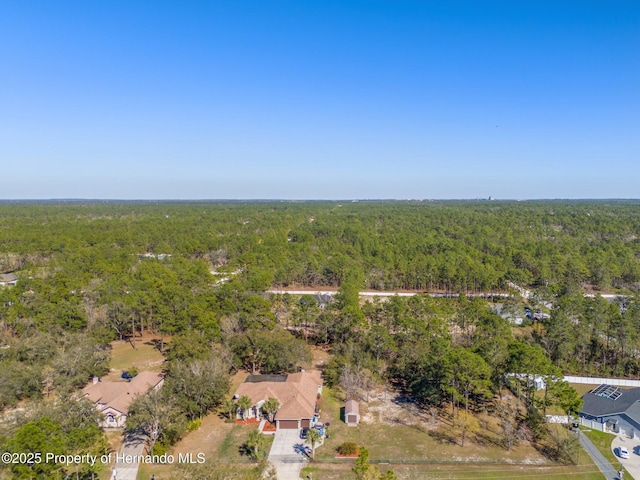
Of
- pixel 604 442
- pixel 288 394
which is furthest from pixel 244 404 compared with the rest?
pixel 604 442

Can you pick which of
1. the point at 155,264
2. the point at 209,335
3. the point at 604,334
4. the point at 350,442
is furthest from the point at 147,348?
the point at 604,334

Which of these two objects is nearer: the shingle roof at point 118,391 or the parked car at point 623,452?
the parked car at point 623,452

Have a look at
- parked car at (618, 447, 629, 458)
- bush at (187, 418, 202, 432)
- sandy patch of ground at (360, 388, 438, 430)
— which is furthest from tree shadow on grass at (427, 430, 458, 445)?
bush at (187, 418, 202, 432)

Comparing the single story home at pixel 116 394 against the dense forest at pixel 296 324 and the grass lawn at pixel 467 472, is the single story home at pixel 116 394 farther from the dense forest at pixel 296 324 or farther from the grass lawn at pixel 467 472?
the grass lawn at pixel 467 472

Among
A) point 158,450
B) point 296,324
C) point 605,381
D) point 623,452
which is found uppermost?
point 296,324

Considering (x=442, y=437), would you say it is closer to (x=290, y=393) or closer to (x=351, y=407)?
(x=351, y=407)

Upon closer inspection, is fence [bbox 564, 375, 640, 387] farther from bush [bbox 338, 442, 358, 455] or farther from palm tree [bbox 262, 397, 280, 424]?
palm tree [bbox 262, 397, 280, 424]

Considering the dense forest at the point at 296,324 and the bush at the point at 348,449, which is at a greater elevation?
the dense forest at the point at 296,324

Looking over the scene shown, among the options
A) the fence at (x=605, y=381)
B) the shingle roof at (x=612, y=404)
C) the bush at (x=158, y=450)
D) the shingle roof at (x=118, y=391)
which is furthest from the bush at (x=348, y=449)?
the fence at (x=605, y=381)
